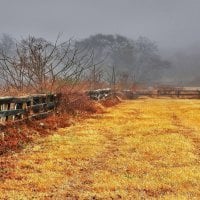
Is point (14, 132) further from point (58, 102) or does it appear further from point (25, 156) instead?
point (58, 102)

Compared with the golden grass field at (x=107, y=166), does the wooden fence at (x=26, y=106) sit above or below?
above

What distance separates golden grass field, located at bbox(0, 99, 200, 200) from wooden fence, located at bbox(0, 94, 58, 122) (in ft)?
3.94

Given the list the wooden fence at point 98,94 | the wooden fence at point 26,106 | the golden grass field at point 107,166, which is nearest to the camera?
the golden grass field at point 107,166

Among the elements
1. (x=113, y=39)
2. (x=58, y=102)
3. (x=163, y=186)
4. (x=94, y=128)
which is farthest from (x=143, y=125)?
(x=113, y=39)

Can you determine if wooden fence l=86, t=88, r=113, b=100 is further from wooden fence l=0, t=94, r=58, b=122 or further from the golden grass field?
the golden grass field

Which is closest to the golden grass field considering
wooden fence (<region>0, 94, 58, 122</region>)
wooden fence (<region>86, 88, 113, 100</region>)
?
wooden fence (<region>0, 94, 58, 122</region>)

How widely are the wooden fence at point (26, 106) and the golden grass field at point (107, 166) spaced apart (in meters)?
1.20

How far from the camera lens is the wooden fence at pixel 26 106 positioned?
14.8 m

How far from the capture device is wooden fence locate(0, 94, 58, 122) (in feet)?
48.7

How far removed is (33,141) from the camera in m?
14.4

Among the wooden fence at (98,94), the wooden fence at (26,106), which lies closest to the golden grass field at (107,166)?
the wooden fence at (26,106)

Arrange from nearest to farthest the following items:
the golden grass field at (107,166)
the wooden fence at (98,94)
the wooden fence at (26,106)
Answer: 1. the golden grass field at (107,166)
2. the wooden fence at (26,106)
3. the wooden fence at (98,94)

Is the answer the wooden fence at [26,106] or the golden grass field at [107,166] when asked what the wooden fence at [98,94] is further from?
the golden grass field at [107,166]

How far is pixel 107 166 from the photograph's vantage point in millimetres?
11102
